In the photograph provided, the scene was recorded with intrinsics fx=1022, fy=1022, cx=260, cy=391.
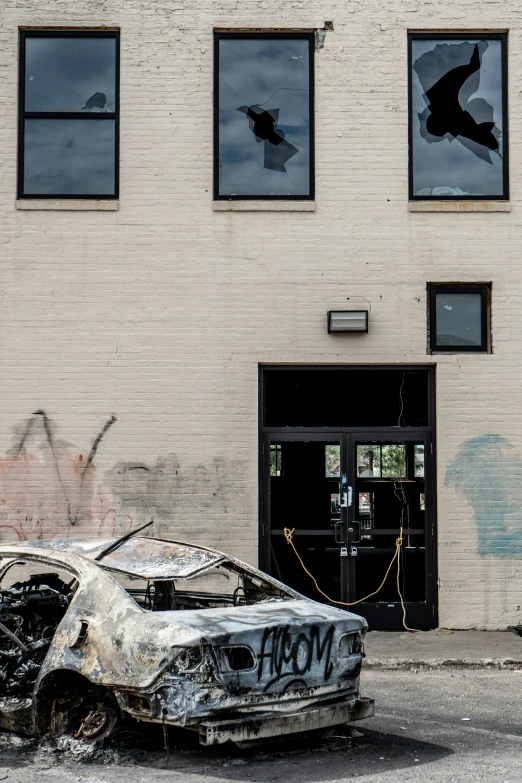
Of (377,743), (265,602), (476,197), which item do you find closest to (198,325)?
(476,197)

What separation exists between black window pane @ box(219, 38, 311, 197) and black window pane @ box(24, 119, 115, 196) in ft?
4.35

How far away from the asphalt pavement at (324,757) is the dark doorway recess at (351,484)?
371cm

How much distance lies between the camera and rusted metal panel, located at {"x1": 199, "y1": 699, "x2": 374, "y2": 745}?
5.75 meters

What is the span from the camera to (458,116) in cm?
1186

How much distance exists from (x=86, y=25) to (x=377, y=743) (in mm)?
8710

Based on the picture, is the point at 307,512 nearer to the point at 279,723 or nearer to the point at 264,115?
the point at 264,115

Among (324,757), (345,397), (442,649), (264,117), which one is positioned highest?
(264,117)

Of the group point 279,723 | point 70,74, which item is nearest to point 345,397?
point 70,74

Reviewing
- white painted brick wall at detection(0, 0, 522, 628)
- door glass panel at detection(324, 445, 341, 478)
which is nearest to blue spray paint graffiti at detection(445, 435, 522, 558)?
white painted brick wall at detection(0, 0, 522, 628)

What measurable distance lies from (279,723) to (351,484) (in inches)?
222

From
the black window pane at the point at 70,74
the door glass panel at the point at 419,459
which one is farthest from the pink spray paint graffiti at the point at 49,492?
the black window pane at the point at 70,74

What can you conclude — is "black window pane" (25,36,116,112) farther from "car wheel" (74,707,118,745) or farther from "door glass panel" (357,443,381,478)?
"car wheel" (74,707,118,745)

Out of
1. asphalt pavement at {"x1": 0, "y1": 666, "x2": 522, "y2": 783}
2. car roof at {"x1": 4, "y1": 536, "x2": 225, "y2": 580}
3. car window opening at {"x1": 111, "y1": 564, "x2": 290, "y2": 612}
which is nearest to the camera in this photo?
asphalt pavement at {"x1": 0, "y1": 666, "x2": 522, "y2": 783}

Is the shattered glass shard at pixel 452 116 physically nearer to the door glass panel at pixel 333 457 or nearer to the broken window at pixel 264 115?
the broken window at pixel 264 115
